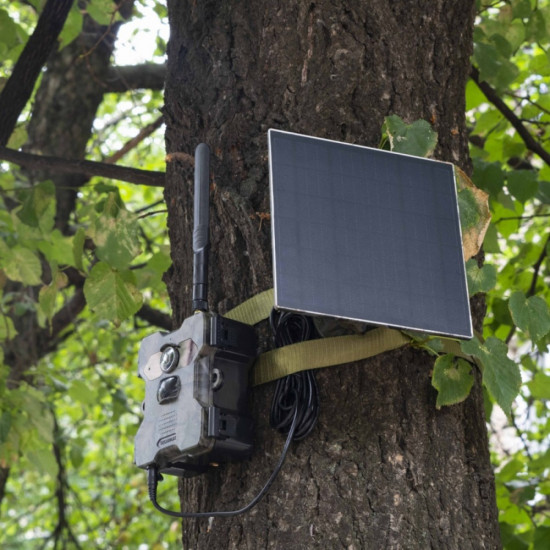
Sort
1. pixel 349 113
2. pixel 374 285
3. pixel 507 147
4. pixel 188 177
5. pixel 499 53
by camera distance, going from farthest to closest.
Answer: pixel 507 147 < pixel 499 53 < pixel 188 177 < pixel 349 113 < pixel 374 285

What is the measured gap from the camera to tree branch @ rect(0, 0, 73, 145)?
110 inches

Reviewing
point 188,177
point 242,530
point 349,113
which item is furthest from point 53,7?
point 242,530

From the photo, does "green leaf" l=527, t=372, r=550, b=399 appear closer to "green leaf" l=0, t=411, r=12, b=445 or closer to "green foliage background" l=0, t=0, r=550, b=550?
"green foliage background" l=0, t=0, r=550, b=550

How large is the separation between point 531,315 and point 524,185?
50.0 inches

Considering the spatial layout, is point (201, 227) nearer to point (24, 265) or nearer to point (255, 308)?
point (255, 308)

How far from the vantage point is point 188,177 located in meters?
1.92

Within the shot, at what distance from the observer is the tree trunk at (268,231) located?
1.50 meters

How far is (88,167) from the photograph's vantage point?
2482mm

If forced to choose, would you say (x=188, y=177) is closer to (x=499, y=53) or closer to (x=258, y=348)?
(x=258, y=348)

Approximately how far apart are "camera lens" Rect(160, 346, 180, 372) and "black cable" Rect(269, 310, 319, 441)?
0.59 ft

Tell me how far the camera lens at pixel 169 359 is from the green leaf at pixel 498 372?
528 mm

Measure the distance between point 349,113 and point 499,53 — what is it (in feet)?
5.01

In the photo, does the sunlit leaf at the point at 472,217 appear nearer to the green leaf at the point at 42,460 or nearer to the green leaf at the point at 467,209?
the green leaf at the point at 467,209

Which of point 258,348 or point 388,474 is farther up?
point 258,348
